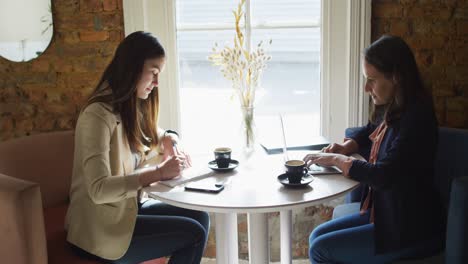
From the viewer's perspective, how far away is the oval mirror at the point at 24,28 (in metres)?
2.37

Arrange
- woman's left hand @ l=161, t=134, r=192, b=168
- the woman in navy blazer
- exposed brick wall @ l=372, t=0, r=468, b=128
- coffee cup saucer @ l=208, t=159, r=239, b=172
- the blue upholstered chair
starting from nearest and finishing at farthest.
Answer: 1. the blue upholstered chair
2. the woman in navy blazer
3. coffee cup saucer @ l=208, t=159, r=239, b=172
4. woman's left hand @ l=161, t=134, r=192, b=168
5. exposed brick wall @ l=372, t=0, r=468, b=128

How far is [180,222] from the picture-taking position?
1.71 metres

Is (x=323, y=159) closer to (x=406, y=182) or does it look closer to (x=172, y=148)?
(x=406, y=182)

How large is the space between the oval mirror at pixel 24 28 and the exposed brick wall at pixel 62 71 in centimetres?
3

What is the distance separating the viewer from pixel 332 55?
8.05ft

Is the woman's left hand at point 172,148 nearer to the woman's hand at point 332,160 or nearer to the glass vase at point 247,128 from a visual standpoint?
the glass vase at point 247,128

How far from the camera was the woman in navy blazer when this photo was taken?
155cm

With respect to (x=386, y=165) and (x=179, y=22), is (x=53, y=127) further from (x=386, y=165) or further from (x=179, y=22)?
(x=386, y=165)

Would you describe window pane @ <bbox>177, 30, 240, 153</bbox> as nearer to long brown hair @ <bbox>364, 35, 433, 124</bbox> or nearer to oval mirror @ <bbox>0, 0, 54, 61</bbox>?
oval mirror @ <bbox>0, 0, 54, 61</bbox>

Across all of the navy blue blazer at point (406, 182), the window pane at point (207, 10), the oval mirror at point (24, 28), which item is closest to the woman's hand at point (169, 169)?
the navy blue blazer at point (406, 182)

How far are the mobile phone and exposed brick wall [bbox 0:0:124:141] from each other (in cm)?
107

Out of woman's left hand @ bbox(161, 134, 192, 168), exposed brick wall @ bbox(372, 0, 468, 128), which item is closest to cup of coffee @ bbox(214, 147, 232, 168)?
woman's left hand @ bbox(161, 134, 192, 168)

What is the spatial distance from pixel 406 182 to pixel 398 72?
1.21 feet

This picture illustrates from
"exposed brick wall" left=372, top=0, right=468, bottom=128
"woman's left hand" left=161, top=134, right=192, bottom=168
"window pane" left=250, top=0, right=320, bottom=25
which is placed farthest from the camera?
"window pane" left=250, top=0, right=320, bottom=25
